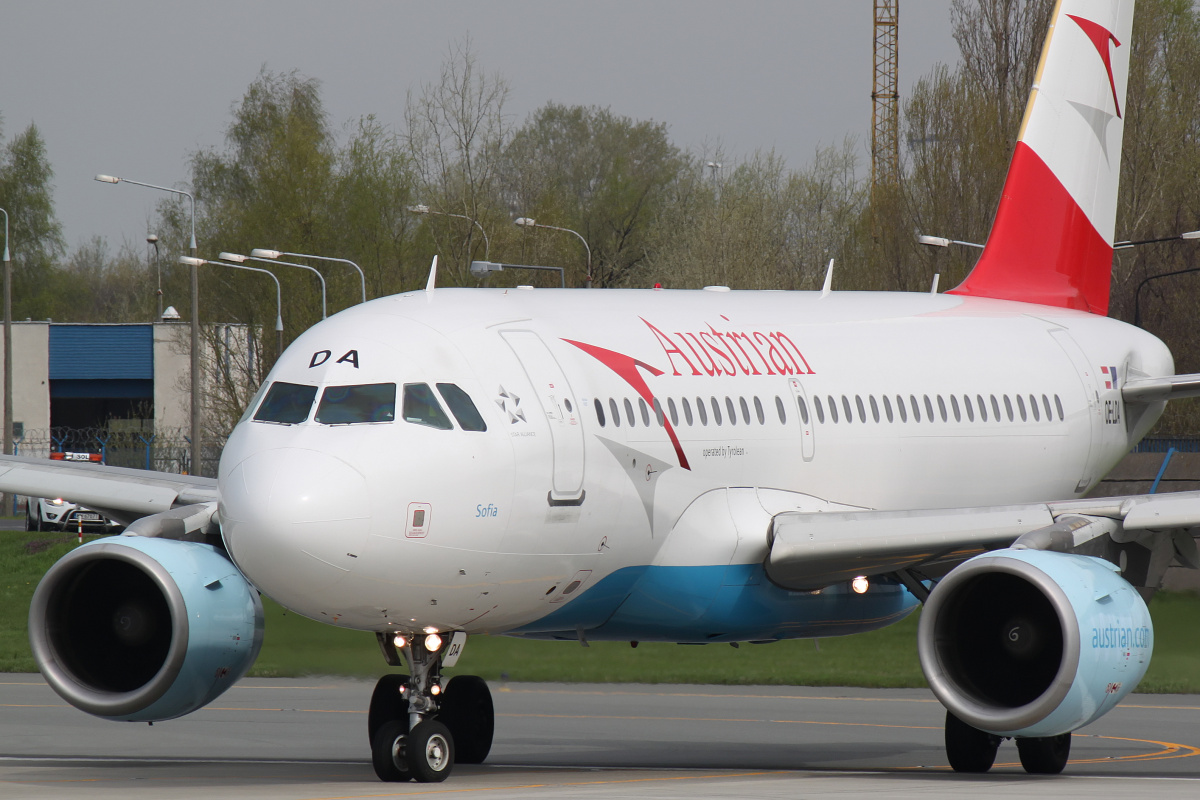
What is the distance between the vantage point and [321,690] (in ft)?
84.1

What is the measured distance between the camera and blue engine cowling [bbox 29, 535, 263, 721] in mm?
14812

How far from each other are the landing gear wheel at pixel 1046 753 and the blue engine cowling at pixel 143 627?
7069mm

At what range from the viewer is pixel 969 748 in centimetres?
1703

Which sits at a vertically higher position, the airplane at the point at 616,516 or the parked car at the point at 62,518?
the airplane at the point at 616,516

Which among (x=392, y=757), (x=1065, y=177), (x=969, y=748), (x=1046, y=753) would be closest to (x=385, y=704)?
(x=392, y=757)

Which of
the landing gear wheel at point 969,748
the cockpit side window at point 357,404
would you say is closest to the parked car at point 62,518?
the landing gear wheel at point 969,748

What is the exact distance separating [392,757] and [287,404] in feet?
9.68

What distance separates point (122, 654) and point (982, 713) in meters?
7.42

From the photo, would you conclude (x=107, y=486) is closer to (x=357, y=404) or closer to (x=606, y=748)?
(x=357, y=404)

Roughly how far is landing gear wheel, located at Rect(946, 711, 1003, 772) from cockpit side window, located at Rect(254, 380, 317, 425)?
23.6 feet

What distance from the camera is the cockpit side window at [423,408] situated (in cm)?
1348

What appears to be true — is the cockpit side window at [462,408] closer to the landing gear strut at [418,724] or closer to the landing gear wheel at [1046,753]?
the landing gear strut at [418,724]

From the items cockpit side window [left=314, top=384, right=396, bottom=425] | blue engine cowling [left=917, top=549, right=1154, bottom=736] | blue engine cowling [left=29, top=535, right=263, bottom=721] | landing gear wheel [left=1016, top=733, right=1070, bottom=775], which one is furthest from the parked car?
blue engine cowling [left=917, top=549, right=1154, bottom=736]

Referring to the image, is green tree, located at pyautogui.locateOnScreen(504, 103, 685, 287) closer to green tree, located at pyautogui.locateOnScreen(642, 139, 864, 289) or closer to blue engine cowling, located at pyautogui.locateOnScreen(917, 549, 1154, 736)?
green tree, located at pyautogui.locateOnScreen(642, 139, 864, 289)
